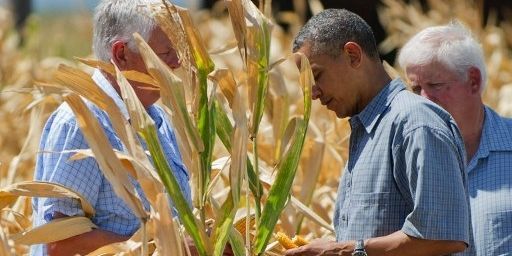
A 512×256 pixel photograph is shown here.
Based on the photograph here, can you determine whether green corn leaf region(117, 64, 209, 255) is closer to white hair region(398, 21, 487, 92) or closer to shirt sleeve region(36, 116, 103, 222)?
shirt sleeve region(36, 116, 103, 222)

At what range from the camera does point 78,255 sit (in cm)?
327

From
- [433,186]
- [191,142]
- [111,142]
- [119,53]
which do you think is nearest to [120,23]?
[119,53]

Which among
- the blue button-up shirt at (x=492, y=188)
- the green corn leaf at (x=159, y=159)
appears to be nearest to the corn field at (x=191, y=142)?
the green corn leaf at (x=159, y=159)

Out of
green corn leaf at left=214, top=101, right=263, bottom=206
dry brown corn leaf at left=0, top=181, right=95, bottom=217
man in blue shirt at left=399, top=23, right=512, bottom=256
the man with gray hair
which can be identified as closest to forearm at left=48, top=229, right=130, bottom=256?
the man with gray hair

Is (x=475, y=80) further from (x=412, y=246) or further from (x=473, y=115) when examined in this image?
(x=412, y=246)

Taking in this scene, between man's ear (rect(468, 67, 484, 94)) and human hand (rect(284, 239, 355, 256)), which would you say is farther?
man's ear (rect(468, 67, 484, 94))

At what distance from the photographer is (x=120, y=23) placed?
353 centimetres

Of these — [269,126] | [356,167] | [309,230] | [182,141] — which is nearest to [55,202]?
[182,141]

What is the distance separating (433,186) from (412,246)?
143 millimetres

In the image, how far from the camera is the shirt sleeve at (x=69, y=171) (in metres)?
3.40

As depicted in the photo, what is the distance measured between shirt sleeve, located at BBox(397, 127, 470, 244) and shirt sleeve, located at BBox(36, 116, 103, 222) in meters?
0.74

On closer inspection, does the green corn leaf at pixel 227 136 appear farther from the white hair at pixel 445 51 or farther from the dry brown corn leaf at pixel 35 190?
the white hair at pixel 445 51

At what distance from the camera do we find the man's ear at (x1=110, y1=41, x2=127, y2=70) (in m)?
3.51

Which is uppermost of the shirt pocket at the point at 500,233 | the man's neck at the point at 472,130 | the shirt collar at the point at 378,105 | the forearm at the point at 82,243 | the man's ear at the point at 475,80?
the man's ear at the point at 475,80
